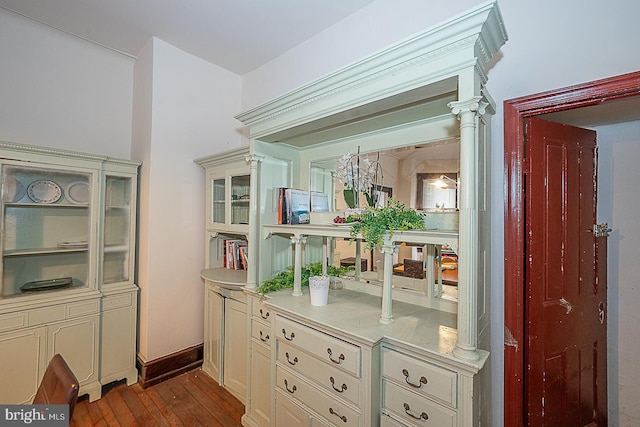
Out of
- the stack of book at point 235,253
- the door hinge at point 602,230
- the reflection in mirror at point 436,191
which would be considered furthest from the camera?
the stack of book at point 235,253

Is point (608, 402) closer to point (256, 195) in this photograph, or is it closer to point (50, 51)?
point (256, 195)

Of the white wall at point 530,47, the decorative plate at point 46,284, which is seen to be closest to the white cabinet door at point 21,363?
the decorative plate at point 46,284

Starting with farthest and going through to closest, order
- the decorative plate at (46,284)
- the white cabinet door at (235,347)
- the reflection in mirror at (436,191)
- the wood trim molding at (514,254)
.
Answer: the white cabinet door at (235,347)
the decorative plate at (46,284)
the reflection in mirror at (436,191)
the wood trim molding at (514,254)

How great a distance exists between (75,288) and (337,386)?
2.33 meters

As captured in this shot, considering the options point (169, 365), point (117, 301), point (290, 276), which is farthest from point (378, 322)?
point (117, 301)

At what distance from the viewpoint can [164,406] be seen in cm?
232

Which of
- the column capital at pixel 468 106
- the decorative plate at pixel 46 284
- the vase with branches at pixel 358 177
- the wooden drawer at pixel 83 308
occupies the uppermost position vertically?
the column capital at pixel 468 106

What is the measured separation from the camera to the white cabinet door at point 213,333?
259cm

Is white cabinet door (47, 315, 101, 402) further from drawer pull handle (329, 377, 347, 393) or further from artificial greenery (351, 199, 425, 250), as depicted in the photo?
artificial greenery (351, 199, 425, 250)

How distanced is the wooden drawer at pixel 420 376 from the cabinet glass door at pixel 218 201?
2063mm

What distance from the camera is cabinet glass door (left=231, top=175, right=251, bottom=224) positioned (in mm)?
2674

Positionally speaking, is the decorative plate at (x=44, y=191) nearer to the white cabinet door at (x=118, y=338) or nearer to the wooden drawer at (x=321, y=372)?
the white cabinet door at (x=118, y=338)

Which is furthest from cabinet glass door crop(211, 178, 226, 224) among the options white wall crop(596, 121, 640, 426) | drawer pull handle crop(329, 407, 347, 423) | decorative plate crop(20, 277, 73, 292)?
white wall crop(596, 121, 640, 426)

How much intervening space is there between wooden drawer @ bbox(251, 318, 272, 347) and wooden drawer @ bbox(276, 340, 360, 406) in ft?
0.69
